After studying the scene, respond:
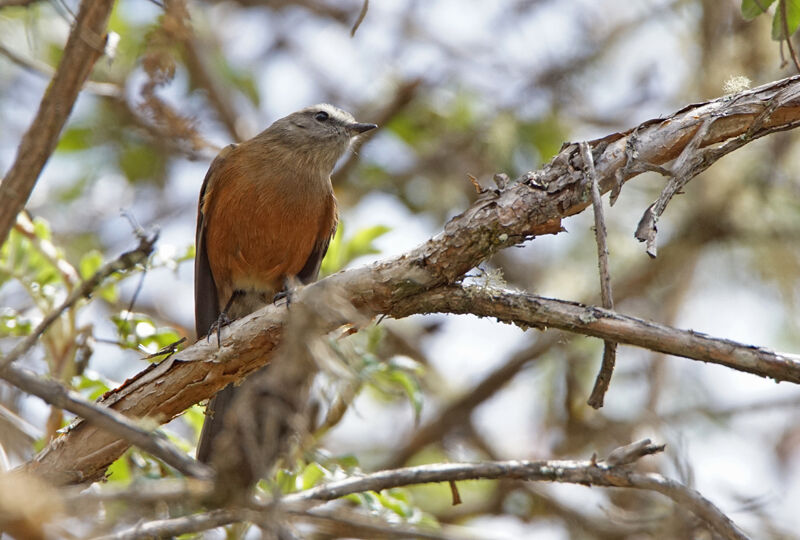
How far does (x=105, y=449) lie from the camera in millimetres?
3172

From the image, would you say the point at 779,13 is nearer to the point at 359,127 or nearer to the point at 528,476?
the point at 528,476

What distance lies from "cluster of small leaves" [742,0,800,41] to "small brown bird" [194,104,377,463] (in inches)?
108

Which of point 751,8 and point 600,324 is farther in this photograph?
point 751,8

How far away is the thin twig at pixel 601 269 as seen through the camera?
9.02ft

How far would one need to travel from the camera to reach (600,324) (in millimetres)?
2777

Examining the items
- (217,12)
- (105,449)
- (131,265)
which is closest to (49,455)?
(105,449)

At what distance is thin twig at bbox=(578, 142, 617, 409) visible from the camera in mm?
2748

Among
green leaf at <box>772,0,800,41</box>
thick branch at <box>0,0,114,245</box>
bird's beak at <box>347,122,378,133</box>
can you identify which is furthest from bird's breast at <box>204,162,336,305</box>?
green leaf at <box>772,0,800,41</box>

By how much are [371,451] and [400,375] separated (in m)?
3.00

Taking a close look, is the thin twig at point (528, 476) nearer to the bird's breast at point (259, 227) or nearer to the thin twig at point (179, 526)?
the thin twig at point (179, 526)

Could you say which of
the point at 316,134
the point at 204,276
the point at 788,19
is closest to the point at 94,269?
the point at 204,276

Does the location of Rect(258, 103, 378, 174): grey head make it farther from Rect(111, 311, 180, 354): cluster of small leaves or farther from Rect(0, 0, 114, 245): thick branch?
Rect(0, 0, 114, 245): thick branch

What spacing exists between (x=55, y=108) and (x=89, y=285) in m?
0.66

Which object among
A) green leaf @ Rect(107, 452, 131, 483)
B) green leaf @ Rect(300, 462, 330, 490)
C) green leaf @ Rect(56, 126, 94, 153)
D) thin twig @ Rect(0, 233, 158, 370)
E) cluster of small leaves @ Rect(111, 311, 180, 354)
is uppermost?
green leaf @ Rect(56, 126, 94, 153)
